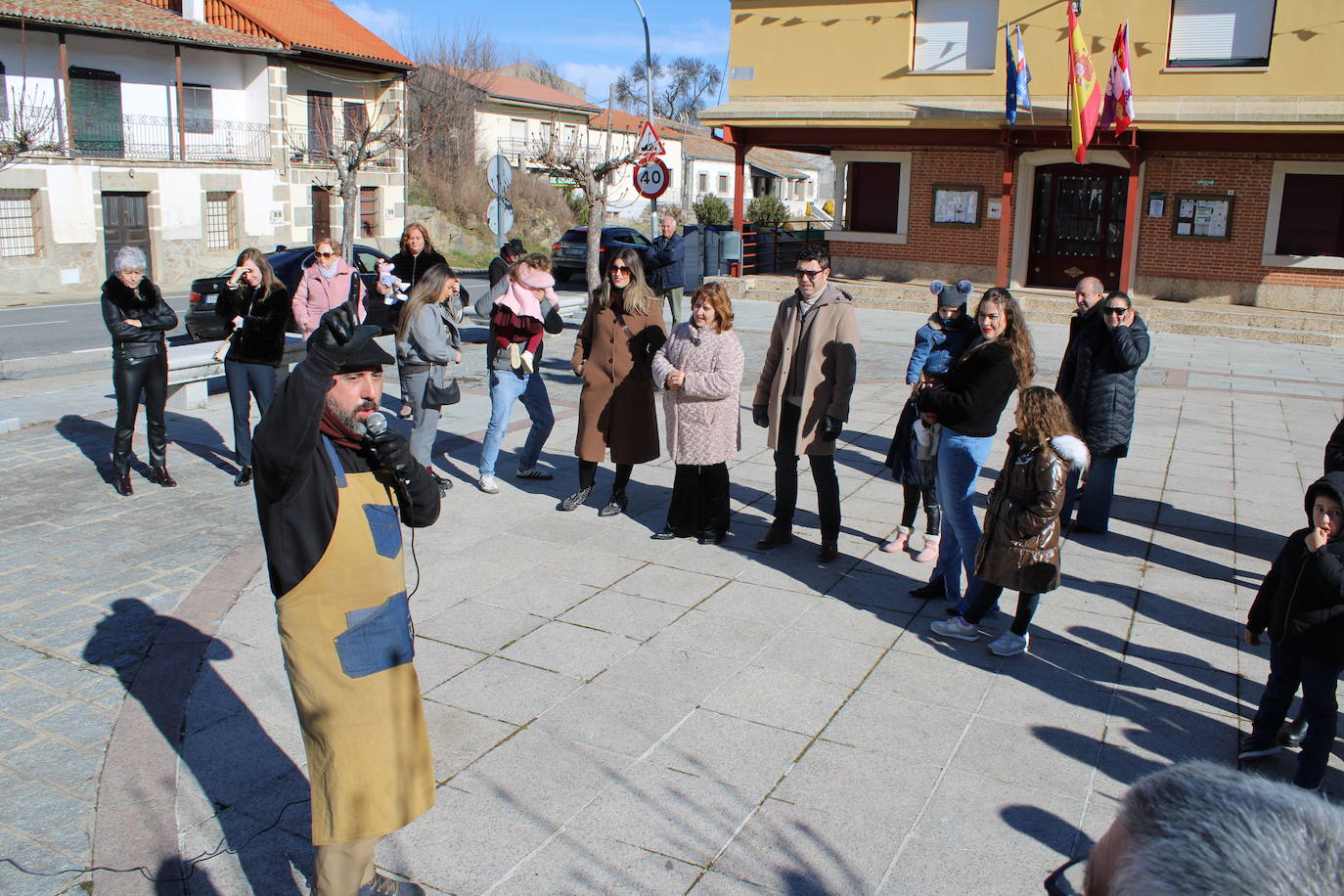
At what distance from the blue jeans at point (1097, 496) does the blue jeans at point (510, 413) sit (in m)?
3.75

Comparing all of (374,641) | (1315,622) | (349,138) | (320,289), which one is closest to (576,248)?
(349,138)

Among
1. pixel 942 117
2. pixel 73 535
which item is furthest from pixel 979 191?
pixel 73 535

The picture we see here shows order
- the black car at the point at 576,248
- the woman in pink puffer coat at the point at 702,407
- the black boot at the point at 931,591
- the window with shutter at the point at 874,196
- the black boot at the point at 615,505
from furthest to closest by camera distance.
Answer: the black car at the point at 576,248 → the window with shutter at the point at 874,196 → the black boot at the point at 615,505 → the woman in pink puffer coat at the point at 702,407 → the black boot at the point at 931,591

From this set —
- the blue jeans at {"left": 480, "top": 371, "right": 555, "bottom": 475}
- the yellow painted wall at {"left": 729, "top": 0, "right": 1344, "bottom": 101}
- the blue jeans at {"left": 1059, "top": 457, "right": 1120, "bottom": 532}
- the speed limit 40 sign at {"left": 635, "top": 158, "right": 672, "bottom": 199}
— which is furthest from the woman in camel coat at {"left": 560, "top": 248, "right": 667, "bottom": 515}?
the yellow painted wall at {"left": 729, "top": 0, "right": 1344, "bottom": 101}

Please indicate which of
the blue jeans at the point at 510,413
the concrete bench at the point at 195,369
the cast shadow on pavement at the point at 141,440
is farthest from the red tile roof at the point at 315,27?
the blue jeans at the point at 510,413

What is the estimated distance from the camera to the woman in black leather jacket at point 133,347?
7582mm

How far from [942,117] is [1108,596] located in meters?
16.1

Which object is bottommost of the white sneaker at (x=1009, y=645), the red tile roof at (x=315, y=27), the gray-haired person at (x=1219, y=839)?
the white sneaker at (x=1009, y=645)

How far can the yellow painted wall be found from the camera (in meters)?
18.3

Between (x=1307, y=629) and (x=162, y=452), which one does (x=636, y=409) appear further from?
(x=1307, y=629)

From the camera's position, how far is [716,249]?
23.2 meters

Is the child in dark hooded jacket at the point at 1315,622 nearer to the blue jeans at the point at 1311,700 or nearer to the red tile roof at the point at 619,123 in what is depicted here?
the blue jeans at the point at 1311,700

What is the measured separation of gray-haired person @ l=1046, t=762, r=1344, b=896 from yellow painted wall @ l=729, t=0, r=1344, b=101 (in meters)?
20.6

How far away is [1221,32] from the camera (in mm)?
18938
